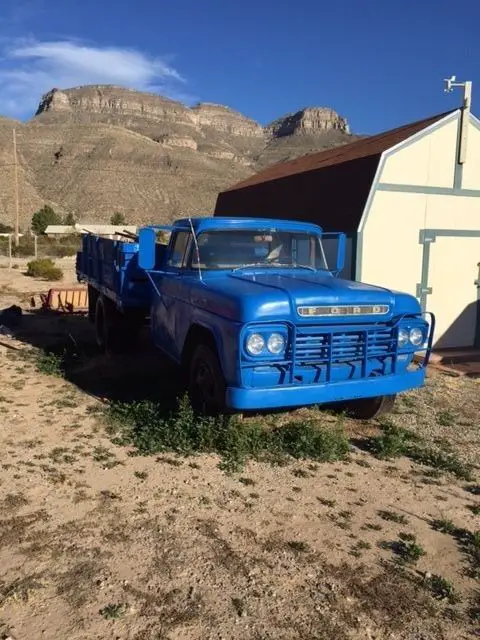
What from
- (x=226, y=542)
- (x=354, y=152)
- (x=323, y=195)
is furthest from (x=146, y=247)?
(x=354, y=152)

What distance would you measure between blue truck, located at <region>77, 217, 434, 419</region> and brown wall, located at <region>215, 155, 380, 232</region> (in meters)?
2.10

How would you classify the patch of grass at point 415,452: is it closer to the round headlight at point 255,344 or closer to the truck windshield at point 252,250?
the round headlight at point 255,344

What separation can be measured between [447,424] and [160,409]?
306cm

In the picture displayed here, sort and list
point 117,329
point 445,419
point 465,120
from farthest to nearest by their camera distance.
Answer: point 465,120, point 117,329, point 445,419

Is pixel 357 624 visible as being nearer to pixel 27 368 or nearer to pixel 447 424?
pixel 447 424

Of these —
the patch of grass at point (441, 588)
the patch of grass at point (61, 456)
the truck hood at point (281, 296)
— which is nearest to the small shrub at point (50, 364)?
the patch of grass at point (61, 456)

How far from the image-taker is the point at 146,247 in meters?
5.89

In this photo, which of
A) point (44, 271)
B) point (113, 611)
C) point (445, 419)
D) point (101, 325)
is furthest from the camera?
point (44, 271)

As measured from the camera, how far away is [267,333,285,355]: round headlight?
4492 millimetres

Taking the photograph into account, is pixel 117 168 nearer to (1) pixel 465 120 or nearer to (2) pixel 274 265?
(1) pixel 465 120

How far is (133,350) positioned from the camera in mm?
8656

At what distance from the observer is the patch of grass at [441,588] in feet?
10.0

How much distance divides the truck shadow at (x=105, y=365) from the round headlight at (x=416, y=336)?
242cm

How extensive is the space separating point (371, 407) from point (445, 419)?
903mm
